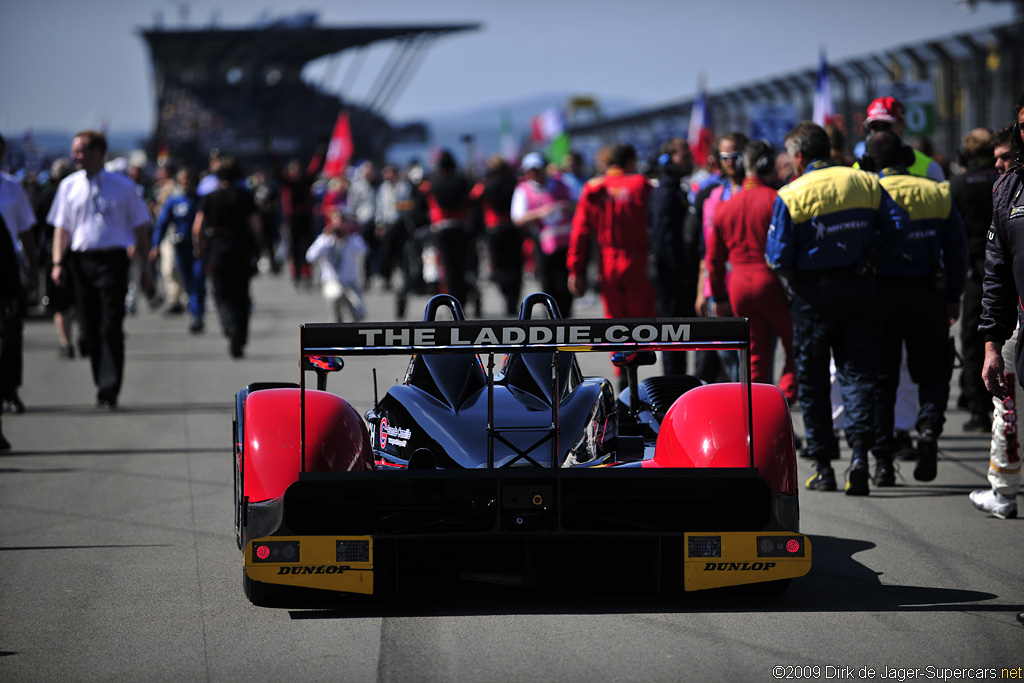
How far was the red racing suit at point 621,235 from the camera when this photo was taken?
1040 centimetres

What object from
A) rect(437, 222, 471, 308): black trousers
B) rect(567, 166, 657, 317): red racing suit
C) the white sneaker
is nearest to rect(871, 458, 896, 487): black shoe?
the white sneaker

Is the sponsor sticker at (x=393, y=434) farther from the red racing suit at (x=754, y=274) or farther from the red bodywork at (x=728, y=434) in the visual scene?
the red racing suit at (x=754, y=274)

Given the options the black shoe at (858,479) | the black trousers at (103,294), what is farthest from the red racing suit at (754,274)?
the black trousers at (103,294)

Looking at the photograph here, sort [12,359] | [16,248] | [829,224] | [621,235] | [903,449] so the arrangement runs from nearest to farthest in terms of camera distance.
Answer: [829,224]
[903,449]
[16,248]
[12,359]
[621,235]

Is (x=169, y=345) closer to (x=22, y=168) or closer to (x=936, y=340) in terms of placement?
(x=22, y=168)

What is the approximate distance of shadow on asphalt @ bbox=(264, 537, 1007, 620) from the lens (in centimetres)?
492

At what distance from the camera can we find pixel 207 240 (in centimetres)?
1327

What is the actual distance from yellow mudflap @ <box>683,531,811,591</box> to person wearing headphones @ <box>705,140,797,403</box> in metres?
3.23

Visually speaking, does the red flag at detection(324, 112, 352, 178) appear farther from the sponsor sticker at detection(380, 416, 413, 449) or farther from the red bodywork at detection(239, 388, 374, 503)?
the red bodywork at detection(239, 388, 374, 503)

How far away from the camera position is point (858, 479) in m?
7.04

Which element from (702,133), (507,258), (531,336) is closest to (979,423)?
(531,336)

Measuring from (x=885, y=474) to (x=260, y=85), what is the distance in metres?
70.3

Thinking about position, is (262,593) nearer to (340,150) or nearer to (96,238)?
(96,238)
